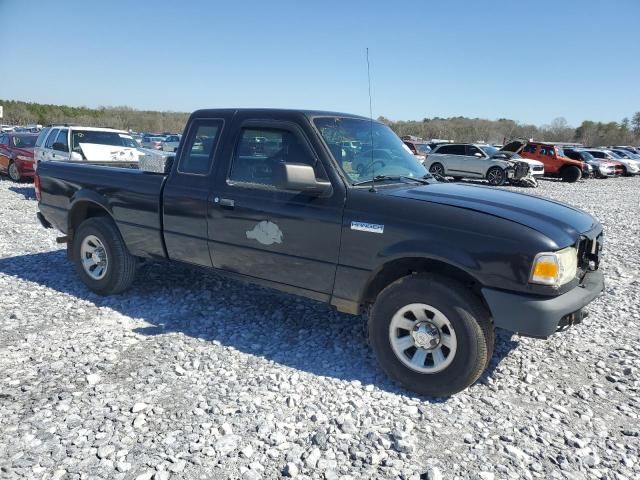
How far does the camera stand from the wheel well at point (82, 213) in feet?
17.4

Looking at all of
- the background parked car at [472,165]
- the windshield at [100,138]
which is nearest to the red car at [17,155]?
the windshield at [100,138]

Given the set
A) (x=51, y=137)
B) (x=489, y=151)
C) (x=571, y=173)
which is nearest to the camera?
(x=51, y=137)

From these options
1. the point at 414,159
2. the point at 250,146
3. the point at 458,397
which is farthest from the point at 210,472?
the point at 414,159

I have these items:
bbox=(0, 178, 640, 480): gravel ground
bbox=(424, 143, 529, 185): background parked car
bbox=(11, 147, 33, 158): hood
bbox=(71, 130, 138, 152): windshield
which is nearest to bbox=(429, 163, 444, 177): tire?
bbox=(424, 143, 529, 185): background parked car

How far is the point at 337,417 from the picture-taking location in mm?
3086

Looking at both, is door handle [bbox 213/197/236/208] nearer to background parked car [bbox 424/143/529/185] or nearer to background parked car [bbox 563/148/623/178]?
background parked car [bbox 424/143/529/185]

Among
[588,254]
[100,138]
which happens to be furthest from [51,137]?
[588,254]

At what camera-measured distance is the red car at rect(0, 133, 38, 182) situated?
48.2 feet

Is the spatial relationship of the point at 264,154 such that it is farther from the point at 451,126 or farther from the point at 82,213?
the point at 451,126

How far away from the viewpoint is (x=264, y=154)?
4000 millimetres

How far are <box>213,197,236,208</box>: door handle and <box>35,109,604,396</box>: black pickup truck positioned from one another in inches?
0.6

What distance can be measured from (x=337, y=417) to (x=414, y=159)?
8.41 ft

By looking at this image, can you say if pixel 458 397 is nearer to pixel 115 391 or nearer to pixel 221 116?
pixel 115 391

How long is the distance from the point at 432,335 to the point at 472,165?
62.3ft
